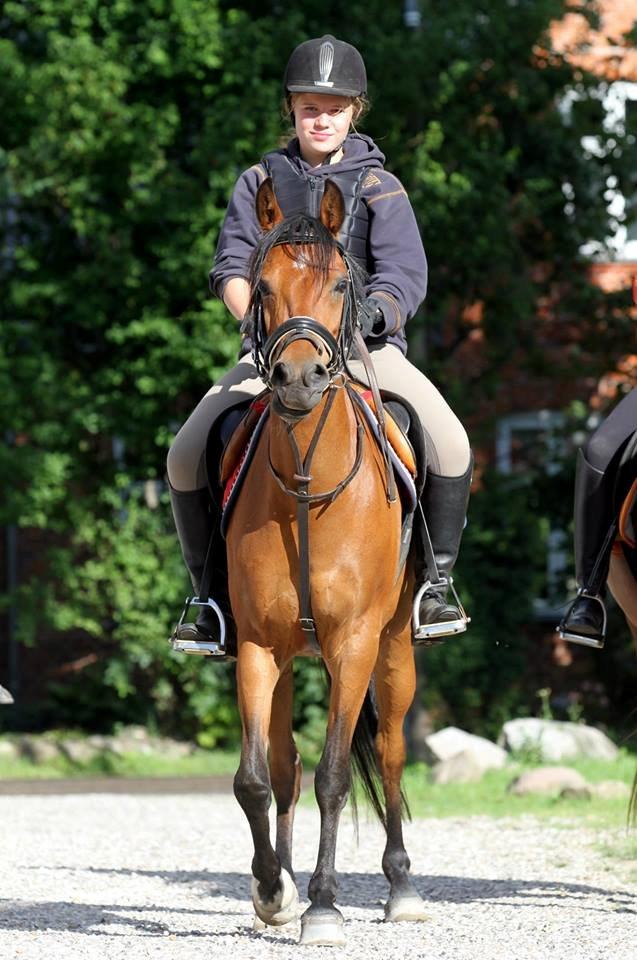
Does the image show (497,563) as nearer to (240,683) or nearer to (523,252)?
(523,252)

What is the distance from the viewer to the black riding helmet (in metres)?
7.70

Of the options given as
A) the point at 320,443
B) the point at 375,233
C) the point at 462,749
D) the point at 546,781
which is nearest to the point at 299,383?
the point at 320,443

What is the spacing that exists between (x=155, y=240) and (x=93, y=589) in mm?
3985

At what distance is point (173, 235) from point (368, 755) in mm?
11380

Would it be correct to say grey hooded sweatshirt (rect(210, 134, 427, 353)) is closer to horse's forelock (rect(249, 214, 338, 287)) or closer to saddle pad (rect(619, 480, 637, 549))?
horse's forelock (rect(249, 214, 338, 287))

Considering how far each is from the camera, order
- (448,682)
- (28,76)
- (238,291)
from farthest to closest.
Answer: (448,682) < (28,76) < (238,291)

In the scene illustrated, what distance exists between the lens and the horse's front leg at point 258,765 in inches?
272

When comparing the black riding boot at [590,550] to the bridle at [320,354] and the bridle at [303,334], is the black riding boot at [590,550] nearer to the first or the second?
the bridle at [320,354]

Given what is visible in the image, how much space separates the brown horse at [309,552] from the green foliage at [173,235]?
1163cm

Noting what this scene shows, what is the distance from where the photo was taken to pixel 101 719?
838 inches

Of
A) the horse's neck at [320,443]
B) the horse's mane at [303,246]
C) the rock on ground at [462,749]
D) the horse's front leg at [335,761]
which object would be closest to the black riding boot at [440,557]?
the horse's front leg at [335,761]

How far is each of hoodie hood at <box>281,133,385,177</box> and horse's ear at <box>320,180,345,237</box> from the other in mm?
809

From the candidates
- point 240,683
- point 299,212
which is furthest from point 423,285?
point 240,683

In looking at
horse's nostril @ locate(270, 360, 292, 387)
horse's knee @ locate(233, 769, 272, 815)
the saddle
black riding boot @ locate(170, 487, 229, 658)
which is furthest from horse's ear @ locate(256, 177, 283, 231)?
horse's knee @ locate(233, 769, 272, 815)
